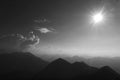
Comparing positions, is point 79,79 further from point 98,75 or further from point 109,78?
point 109,78

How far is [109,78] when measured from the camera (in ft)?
600

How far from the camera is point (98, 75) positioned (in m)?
194

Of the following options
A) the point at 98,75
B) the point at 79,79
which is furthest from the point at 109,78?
the point at 79,79

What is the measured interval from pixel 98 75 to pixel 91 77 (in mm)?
12444

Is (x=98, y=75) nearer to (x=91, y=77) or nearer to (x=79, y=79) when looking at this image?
(x=91, y=77)

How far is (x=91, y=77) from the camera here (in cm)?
19450

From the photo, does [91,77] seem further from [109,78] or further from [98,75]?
[109,78]

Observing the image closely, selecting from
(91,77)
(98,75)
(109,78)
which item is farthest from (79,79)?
(109,78)

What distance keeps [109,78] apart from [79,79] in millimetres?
49617

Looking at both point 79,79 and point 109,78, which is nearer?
point 109,78

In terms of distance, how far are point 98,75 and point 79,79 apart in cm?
3360

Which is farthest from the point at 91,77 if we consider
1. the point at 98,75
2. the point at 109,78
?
the point at 109,78

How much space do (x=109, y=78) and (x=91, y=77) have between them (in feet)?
94.1
